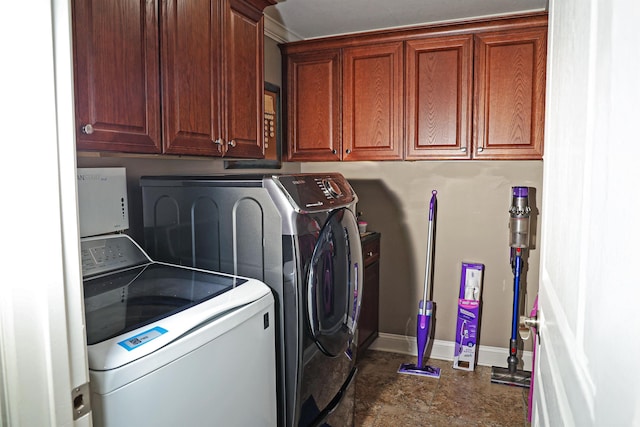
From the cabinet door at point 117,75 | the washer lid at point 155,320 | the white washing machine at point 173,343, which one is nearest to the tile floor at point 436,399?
the white washing machine at point 173,343

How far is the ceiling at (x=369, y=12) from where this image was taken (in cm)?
269

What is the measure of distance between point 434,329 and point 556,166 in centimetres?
268

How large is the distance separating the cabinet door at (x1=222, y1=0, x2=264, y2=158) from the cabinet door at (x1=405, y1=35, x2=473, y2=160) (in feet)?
3.66

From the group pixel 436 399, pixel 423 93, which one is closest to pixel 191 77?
pixel 423 93

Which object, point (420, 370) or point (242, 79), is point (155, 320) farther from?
point (420, 370)

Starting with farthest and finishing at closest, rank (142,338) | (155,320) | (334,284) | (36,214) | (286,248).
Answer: (334,284) < (286,248) < (155,320) < (142,338) < (36,214)

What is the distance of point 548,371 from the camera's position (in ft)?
3.18

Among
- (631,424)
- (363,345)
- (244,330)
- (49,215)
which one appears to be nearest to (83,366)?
(49,215)

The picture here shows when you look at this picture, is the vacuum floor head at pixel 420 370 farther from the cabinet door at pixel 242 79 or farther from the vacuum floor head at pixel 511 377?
A: the cabinet door at pixel 242 79

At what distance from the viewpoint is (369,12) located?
2.82 meters

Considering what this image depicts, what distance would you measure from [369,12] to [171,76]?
1.55 m

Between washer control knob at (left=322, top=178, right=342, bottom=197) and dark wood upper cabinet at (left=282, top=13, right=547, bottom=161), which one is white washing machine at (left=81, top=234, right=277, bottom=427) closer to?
washer control knob at (left=322, top=178, right=342, bottom=197)

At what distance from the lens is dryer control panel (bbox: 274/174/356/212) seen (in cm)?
171

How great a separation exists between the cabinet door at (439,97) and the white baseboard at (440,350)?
1.40m
